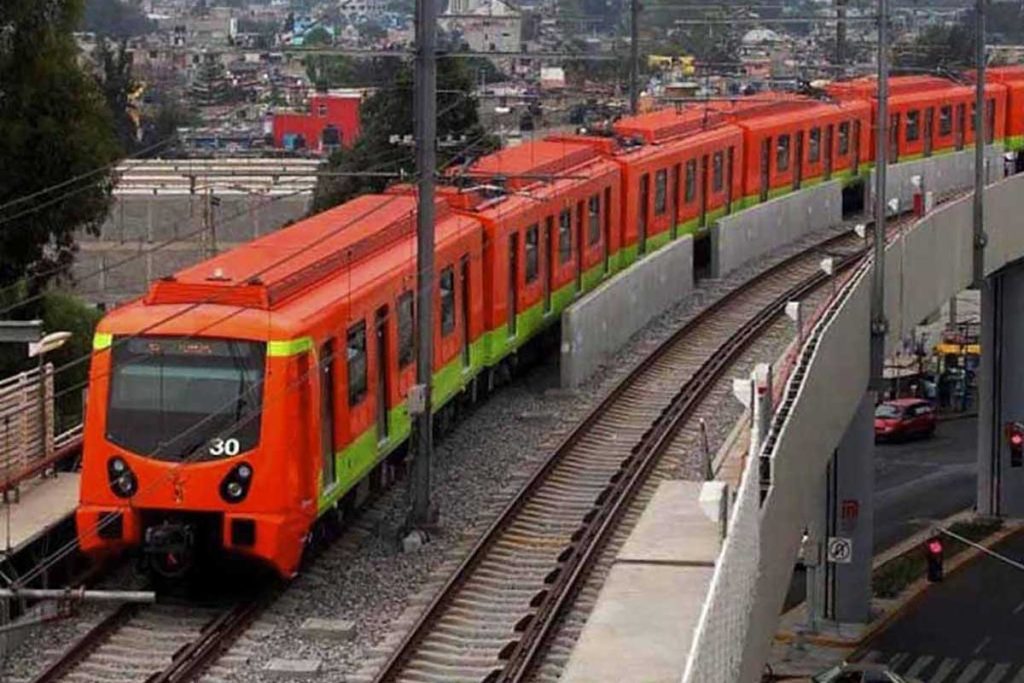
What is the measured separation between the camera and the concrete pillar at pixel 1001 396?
34.7 metres

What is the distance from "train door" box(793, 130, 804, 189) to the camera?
128 feet

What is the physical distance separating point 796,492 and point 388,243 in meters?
4.82

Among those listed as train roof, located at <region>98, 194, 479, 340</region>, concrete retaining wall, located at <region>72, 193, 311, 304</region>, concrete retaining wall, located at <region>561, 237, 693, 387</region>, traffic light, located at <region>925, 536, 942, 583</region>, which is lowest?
traffic light, located at <region>925, 536, 942, 583</region>

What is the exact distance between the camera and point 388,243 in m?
19.6

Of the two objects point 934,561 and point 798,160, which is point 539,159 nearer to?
point 934,561

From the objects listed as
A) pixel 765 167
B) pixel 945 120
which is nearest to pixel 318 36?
pixel 765 167

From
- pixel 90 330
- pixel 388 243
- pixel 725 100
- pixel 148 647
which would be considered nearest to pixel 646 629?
pixel 148 647

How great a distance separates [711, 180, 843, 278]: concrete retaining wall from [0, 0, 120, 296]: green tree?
1071 centimetres

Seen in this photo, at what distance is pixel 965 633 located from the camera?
28.4 metres

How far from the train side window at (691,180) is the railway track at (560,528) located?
5.44 metres

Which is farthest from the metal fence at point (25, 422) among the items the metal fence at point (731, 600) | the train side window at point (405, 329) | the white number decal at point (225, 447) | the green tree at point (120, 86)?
the green tree at point (120, 86)

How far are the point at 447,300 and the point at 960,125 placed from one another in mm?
28405

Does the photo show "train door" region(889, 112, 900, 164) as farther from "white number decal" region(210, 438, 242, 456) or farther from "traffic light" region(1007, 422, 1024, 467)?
"white number decal" region(210, 438, 242, 456)

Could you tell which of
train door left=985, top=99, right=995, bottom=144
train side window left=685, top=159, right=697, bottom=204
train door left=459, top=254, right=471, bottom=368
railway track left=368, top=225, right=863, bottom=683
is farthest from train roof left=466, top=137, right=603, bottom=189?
train door left=985, top=99, right=995, bottom=144
